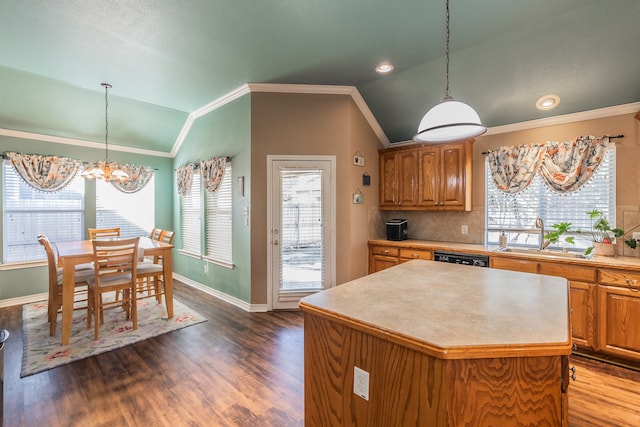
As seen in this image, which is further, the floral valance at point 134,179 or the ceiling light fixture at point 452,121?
the floral valance at point 134,179

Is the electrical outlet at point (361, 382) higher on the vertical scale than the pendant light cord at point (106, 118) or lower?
lower

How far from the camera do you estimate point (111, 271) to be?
310 centimetres

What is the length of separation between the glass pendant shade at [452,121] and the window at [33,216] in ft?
Answer: 17.1

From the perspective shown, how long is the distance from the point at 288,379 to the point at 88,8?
10.8 feet

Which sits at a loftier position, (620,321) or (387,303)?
(387,303)

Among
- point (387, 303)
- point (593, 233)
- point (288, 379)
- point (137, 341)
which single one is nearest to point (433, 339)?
point (387, 303)

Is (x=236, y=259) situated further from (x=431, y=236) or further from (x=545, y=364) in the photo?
(x=545, y=364)

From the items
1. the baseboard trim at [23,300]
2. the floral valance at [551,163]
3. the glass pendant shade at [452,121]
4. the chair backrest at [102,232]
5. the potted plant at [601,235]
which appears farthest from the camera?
the chair backrest at [102,232]

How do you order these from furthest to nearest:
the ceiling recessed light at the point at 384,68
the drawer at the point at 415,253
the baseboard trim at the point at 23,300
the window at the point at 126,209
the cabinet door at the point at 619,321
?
1. the window at the point at 126,209
2. the baseboard trim at the point at 23,300
3. the drawer at the point at 415,253
4. the ceiling recessed light at the point at 384,68
5. the cabinet door at the point at 619,321

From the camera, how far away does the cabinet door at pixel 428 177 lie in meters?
3.79

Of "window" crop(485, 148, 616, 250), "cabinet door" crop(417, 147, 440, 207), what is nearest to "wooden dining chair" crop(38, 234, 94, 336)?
"cabinet door" crop(417, 147, 440, 207)

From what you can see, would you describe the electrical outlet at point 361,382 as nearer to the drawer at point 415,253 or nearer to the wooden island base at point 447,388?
the wooden island base at point 447,388

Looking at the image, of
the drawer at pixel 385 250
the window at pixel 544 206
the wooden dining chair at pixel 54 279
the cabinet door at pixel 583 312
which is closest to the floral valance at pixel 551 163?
the window at pixel 544 206

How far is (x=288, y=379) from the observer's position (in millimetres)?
2277
